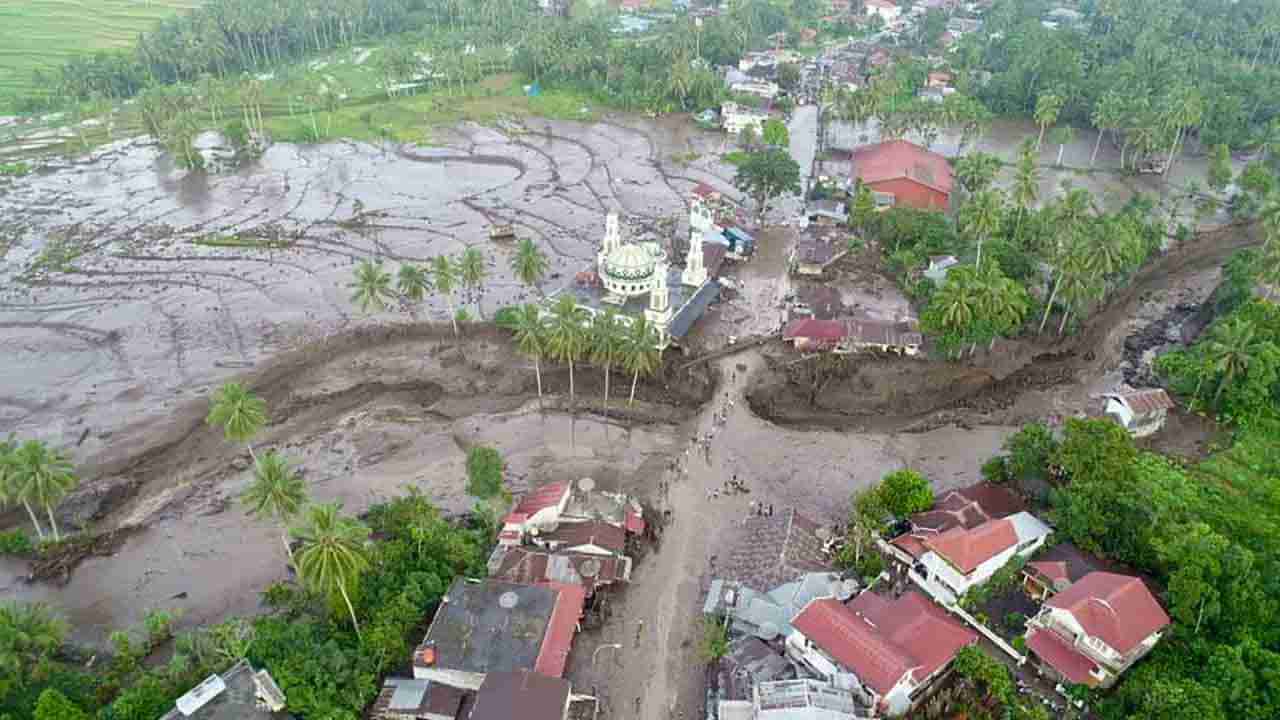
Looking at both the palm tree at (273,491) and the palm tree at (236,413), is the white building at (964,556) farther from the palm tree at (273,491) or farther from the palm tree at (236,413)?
the palm tree at (236,413)

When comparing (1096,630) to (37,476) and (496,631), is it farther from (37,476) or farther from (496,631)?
(37,476)

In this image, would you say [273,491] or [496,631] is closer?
[496,631]

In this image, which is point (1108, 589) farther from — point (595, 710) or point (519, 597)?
point (519, 597)

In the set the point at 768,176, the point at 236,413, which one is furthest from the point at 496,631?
the point at 768,176

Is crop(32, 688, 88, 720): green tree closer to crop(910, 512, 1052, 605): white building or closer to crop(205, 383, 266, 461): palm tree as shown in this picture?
crop(205, 383, 266, 461): palm tree

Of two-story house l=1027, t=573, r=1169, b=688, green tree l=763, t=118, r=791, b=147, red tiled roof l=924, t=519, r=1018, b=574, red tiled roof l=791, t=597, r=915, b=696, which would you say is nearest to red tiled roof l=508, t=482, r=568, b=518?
red tiled roof l=791, t=597, r=915, b=696
